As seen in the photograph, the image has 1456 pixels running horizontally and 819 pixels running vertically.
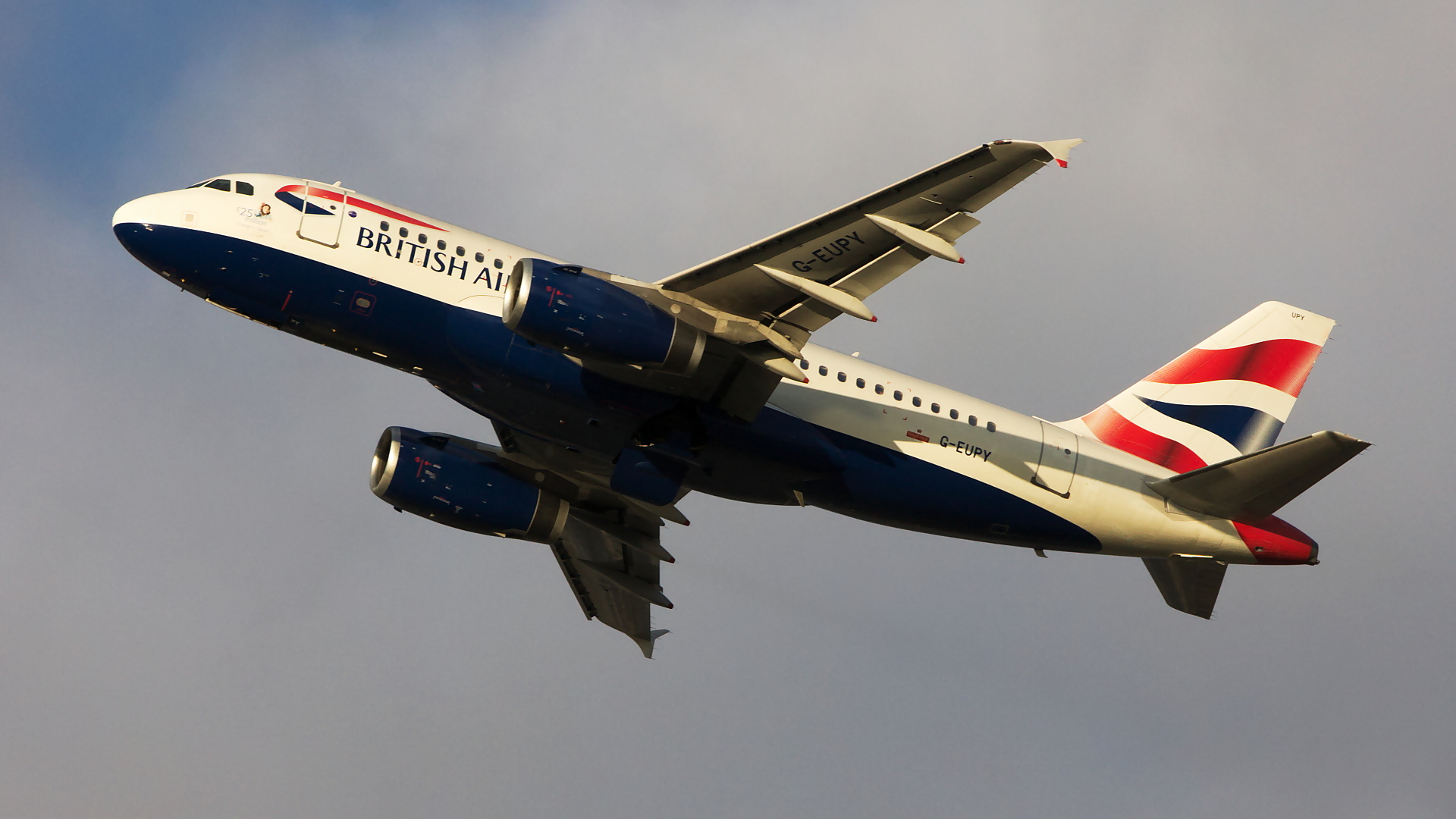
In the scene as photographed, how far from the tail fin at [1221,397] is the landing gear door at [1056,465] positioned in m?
2.30

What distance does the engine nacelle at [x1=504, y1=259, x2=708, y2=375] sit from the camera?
1133 inches

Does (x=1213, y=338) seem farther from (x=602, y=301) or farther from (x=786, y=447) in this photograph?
(x=602, y=301)

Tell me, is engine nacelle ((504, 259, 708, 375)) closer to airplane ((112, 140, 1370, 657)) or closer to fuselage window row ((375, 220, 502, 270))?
airplane ((112, 140, 1370, 657))

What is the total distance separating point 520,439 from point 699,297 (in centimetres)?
812

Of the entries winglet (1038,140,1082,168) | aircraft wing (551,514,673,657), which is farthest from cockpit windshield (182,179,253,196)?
winglet (1038,140,1082,168)

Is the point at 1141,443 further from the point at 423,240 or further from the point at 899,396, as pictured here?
the point at 423,240

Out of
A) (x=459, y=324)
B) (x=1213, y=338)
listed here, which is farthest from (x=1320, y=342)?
(x=459, y=324)

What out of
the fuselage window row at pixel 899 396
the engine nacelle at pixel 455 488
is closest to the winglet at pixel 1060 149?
the fuselage window row at pixel 899 396

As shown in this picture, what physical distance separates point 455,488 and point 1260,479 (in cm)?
2076

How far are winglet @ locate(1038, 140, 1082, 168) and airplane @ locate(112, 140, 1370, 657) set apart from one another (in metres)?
0.05

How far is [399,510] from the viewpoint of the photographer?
36.3 m

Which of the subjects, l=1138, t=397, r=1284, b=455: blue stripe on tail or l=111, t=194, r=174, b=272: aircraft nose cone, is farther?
l=1138, t=397, r=1284, b=455: blue stripe on tail

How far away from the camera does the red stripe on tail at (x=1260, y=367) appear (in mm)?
38594

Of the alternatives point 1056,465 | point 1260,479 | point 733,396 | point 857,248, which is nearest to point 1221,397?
point 1260,479
